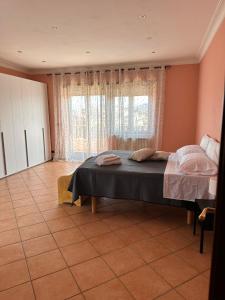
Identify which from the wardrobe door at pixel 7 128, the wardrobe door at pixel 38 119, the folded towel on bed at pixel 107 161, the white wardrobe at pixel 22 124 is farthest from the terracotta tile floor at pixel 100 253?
the wardrobe door at pixel 38 119

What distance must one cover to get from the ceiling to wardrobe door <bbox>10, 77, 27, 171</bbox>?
56cm

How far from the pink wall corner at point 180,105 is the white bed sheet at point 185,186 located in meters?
2.73

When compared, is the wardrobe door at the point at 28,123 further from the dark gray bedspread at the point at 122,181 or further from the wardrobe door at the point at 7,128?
the dark gray bedspread at the point at 122,181

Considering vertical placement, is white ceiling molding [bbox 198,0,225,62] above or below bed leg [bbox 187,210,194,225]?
above

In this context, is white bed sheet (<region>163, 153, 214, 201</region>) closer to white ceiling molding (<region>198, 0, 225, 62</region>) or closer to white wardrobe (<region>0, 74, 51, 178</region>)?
white ceiling molding (<region>198, 0, 225, 62</region>)

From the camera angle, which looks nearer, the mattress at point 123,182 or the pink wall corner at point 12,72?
the mattress at point 123,182

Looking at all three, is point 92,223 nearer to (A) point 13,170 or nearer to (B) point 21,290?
(B) point 21,290

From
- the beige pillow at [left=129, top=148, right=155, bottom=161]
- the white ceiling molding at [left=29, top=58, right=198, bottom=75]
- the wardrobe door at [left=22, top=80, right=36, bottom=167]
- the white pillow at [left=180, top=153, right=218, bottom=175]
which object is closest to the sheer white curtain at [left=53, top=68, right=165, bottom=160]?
the white ceiling molding at [left=29, top=58, right=198, bottom=75]

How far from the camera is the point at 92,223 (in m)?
2.67

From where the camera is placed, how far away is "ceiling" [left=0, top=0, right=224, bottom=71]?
2.36 m

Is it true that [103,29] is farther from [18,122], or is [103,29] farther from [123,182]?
[18,122]

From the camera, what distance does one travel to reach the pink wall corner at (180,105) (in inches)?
189

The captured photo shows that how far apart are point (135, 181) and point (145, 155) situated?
70 centimetres

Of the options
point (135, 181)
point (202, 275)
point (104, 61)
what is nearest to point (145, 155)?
point (135, 181)
